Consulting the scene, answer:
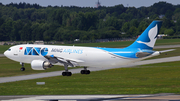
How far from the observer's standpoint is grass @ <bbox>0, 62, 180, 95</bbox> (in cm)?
4275

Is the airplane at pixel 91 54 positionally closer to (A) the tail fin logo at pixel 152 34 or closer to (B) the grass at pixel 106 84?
(A) the tail fin logo at pixel 152 34

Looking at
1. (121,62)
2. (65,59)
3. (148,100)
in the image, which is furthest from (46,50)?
(148,100)

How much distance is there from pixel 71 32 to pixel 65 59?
146 meters

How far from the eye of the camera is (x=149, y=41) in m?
47.2

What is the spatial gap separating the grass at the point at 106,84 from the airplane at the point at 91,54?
2.68 m

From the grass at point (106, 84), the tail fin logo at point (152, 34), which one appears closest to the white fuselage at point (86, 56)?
the grass at point (106, 84)

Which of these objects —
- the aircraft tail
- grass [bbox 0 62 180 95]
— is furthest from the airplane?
grass [bbox 0 62 180 95]

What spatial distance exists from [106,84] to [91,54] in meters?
5.49

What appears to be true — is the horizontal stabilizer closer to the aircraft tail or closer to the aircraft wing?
the aircraft tail

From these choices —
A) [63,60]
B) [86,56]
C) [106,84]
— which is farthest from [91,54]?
[106,84]

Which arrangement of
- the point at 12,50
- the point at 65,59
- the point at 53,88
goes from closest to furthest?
the point at 53,88
the point at 65,59
the point at 12,50

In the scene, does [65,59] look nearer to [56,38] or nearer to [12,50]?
[12,50]

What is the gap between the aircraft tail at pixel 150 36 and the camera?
1832 inches

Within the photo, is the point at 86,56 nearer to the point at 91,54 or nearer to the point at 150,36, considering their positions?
the point at 91,54
